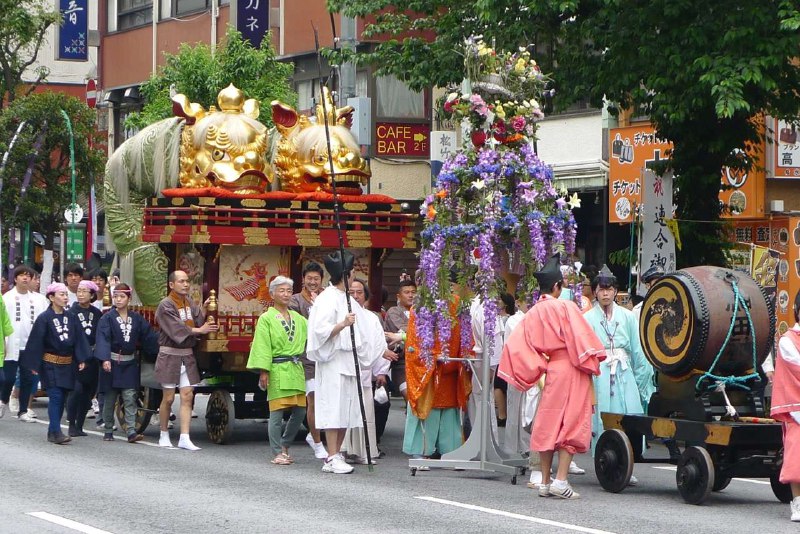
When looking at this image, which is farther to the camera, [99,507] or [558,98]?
[558,98]

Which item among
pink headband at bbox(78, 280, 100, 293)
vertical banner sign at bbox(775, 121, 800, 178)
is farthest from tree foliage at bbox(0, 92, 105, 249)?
pink headband at bbox(78, 280, 100, 293)

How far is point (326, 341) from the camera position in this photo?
1342 cm

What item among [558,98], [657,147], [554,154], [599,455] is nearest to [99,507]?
[599,455]

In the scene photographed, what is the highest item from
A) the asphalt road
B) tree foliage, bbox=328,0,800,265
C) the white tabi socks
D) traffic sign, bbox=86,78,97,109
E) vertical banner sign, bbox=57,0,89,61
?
vertical banner sign, bbox=57,0,89,61

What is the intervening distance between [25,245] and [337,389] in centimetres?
3282

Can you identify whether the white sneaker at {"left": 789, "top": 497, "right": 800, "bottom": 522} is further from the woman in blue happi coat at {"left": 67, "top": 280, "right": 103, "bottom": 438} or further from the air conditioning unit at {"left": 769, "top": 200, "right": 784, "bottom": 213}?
the air conditioning unit at {"left": 769, "top": 200, "right": 784, "bottom": 213}

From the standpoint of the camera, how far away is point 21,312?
62.3 ft

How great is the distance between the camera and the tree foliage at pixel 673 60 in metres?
15.8

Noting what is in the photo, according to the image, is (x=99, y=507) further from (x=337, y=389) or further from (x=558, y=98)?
(x=558, y=98)

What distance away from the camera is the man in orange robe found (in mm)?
13930

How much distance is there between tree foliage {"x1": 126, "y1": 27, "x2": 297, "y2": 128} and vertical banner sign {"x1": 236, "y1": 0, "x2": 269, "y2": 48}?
1.72 m

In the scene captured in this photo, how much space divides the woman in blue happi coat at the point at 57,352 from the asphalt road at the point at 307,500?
3.73 ft

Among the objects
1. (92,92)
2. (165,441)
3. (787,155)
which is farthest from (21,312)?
(92,92)

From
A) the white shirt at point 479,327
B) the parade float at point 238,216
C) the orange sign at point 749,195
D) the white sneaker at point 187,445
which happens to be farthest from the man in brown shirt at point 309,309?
the orange sign at point 749,195
